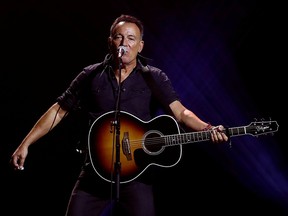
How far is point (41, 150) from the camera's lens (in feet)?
15.0

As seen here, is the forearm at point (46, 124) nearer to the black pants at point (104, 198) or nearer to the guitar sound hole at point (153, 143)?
the black pants at point (104, 198)

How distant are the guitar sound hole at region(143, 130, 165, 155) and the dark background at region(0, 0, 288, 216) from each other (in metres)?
1.31

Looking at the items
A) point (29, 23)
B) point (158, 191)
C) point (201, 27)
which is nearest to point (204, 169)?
point (158, 191)

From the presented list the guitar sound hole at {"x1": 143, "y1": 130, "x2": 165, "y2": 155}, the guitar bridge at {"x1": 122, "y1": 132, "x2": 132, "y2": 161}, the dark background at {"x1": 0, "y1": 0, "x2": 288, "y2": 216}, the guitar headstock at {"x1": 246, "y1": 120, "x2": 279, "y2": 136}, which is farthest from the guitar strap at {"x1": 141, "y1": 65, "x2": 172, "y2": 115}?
the dark background at {"x1": 0, "y1": 0, "x2": 288, "y2": 216}

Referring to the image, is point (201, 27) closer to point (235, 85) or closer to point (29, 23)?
point (235, 85)

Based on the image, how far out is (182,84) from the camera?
432cm

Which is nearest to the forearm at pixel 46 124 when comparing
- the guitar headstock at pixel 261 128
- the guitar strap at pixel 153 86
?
the guitar strap at pixel 153 86

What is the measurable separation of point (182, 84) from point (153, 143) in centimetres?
152

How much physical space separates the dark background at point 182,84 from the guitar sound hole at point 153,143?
131 centimetres

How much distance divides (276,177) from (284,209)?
0.37 meters

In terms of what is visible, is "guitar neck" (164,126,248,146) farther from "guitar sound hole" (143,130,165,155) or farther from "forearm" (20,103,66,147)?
"forearm" (20,103,66,147)

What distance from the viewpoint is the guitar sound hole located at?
2955 millimetres

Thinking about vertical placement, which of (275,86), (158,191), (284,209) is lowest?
(284,209)

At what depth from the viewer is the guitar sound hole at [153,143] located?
2955mm
